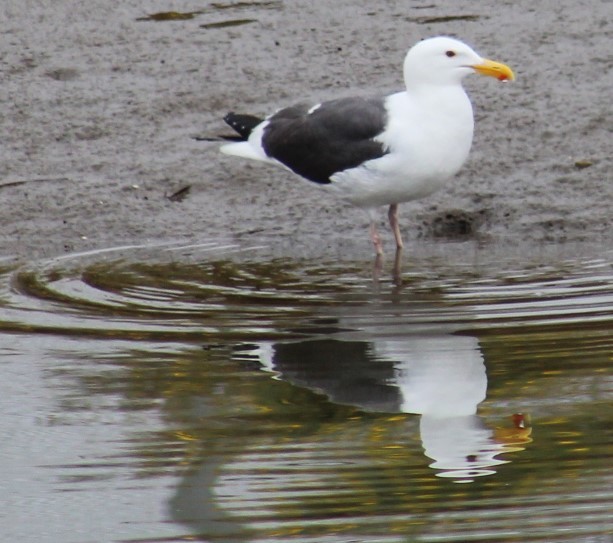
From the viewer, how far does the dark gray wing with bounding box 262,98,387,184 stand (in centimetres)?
766

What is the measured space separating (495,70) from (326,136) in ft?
3.00

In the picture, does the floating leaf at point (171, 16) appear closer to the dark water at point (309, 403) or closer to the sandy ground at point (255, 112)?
the sandy ground at point (255, 112)

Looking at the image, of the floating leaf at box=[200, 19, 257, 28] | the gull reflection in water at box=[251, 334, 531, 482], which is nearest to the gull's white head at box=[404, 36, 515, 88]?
the gull reflection in water at box=[251, 334, 531, 482]

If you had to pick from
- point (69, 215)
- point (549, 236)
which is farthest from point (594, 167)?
point (69, 215)

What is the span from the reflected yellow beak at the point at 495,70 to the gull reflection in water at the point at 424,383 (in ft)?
7.23

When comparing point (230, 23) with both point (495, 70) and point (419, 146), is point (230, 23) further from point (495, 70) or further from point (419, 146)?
point (419, 146)

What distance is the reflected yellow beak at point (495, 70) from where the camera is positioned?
25.2 ft

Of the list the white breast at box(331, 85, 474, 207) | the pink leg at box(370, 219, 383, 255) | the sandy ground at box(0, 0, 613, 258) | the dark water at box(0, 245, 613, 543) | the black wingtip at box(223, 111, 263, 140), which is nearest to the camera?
the dark water at box(0, 245, 613, 543)

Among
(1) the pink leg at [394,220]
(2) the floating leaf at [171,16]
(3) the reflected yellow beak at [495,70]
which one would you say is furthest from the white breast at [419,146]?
(2) the floating leaf at [171,16]

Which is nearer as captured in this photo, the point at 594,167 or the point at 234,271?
the point at 234,271

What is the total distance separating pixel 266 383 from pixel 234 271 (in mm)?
2077

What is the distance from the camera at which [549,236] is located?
8133 millimetres

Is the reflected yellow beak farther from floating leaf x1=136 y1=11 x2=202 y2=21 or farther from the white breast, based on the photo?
floating leaf x1=136 y1=11 x2=202 y2=21

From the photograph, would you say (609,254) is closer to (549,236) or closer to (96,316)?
(549,236)
